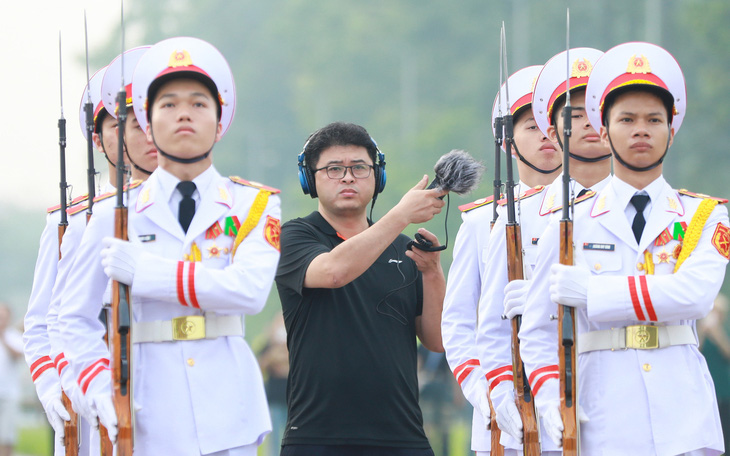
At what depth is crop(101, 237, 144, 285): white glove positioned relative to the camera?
17.1ft

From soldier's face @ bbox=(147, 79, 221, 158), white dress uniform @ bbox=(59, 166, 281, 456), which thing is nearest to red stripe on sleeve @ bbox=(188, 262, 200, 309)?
white dress uniform @ bbox=(59, 166, 281, 456)

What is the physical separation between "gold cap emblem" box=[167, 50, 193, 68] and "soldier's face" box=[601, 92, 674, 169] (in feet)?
6.02

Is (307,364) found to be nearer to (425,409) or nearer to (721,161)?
(425,409)

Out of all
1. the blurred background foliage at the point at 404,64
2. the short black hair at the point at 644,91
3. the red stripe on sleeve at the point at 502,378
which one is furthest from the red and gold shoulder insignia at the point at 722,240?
the blurred background foliage at the point at 404,64

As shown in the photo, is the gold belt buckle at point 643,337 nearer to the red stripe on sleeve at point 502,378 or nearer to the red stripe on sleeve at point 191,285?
the red stripe on sleeve at point 502,378

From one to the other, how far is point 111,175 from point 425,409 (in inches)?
240

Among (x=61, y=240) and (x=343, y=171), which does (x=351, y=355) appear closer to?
(x=343, y=171)

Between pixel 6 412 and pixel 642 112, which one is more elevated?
pixel 642 112

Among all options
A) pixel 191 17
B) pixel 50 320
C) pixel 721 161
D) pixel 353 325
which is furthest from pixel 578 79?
pixel 191 17

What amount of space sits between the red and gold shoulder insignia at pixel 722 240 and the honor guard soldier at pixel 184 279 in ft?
6.08

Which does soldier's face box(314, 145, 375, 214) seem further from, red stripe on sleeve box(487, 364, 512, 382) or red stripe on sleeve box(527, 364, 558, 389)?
red stripe on sleeve box(527, 364, 558, 389)

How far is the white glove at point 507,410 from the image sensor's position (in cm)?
612

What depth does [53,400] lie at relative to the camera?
691cm

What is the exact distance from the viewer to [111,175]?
24.1ft
